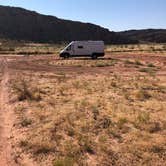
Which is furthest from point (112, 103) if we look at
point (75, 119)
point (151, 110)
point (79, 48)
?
point (79, 48)

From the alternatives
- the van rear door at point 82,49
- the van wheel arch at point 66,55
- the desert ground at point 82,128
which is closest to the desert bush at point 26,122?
the desert ground at point 82,128

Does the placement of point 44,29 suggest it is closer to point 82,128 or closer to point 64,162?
point 82,128

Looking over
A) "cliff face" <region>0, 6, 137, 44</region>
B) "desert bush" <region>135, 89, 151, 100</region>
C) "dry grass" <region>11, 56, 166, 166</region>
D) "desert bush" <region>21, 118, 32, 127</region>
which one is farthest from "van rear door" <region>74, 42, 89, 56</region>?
"cliff face" <region>0, 6, 137, 44</region>

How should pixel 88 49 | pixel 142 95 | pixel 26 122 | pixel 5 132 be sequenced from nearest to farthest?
pixel 5 132
pixel 26 122
pixel 142 95
pixel 88 49

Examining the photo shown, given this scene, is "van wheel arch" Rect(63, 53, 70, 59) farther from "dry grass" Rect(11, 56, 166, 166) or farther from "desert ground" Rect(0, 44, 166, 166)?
"desert ground" Rect(0, 44, 166, 166)

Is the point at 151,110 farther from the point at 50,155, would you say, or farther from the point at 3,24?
the point at 3,24

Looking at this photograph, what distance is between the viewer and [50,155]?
9703 millimetres

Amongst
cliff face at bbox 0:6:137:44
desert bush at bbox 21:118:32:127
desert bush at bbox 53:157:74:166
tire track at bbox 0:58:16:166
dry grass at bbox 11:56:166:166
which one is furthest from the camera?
cliff face at bbox 0:6:137:44

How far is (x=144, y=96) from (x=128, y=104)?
2331 mm

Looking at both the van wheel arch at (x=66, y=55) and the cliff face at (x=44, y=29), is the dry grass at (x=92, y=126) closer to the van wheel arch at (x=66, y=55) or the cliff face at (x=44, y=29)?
the van wheel arch at (x=66, y=55)

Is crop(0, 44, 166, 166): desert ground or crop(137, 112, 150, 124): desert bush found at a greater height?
crop(137, 112, 150, 124): desert bush

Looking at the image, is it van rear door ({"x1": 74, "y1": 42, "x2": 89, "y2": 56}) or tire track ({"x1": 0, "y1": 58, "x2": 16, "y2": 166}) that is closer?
tire track ({"x1": 0, "y1": 58, "x2": 16, "y2": 166})

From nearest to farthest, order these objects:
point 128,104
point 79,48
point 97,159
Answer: point 97,159, point 128,104, point 79,48

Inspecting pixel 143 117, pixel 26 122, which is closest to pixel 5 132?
pixel 26 122
